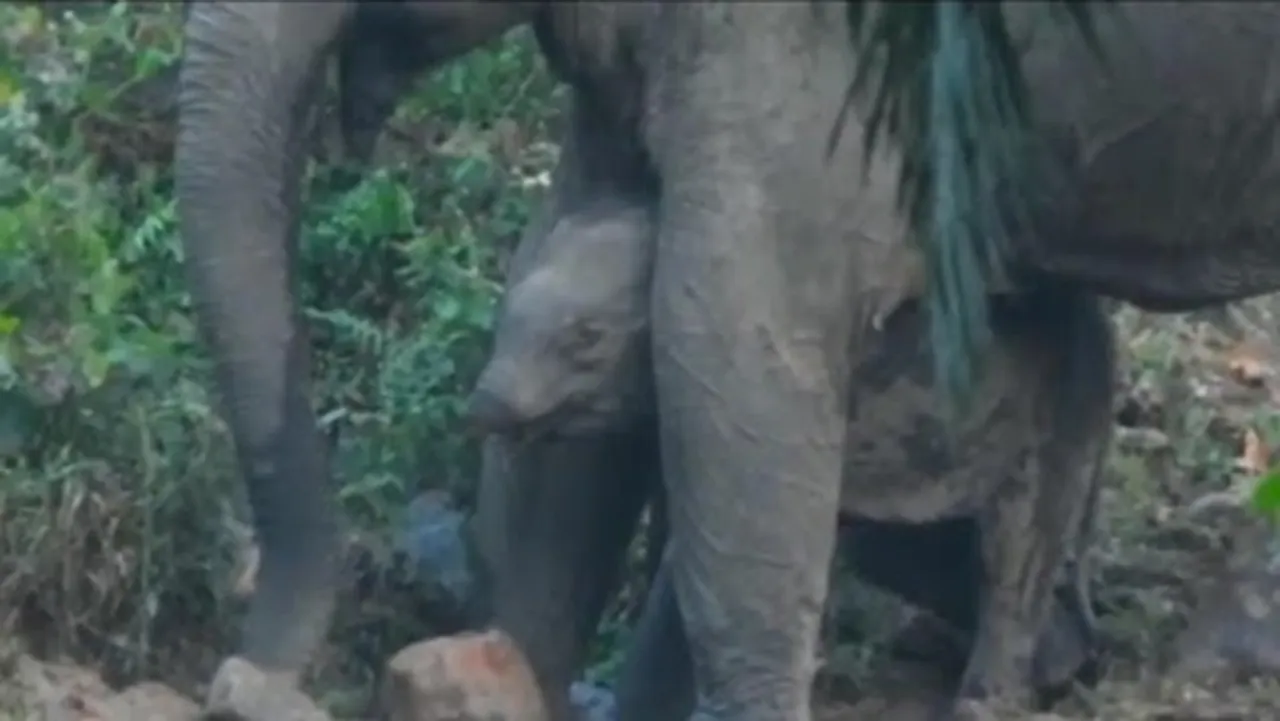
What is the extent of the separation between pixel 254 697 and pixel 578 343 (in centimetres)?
51

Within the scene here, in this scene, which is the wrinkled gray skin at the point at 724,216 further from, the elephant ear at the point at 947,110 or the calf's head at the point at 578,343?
the elephant ear at the point at 947,110

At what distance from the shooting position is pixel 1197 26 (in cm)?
337

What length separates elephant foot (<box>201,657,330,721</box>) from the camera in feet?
10.9

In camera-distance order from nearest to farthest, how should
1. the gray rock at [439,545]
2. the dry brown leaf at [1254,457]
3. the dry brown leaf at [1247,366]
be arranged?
the gray rock at [439,545], the dry brown leaf at [1254,457], the dry brown leaf at [1247,366]

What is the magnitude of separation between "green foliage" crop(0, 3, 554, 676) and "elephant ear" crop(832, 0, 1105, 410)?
55.0 inches

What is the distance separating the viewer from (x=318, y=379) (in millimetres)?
4496

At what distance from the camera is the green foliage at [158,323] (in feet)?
12.7

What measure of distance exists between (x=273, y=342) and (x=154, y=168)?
5.99 ft

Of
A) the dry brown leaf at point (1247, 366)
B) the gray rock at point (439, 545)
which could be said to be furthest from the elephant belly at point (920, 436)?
the dry brown leaf at point (1247, 366)

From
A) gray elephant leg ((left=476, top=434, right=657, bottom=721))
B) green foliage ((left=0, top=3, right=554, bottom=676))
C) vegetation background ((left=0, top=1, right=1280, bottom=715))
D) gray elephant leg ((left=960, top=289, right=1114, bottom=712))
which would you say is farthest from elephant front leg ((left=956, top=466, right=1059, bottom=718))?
green foliage ((left=0, top=3, right=554, bottom=676))

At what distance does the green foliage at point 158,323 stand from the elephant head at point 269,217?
529 millimetres

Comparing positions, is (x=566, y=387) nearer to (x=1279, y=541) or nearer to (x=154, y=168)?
(x=1279, y=541)

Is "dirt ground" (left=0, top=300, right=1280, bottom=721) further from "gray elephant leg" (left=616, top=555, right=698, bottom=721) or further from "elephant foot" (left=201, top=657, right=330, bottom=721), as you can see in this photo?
"gray elephant leg" (left=616, top=555, right=698, bottom=721)

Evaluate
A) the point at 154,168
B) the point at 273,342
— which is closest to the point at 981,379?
the point at 273,342
